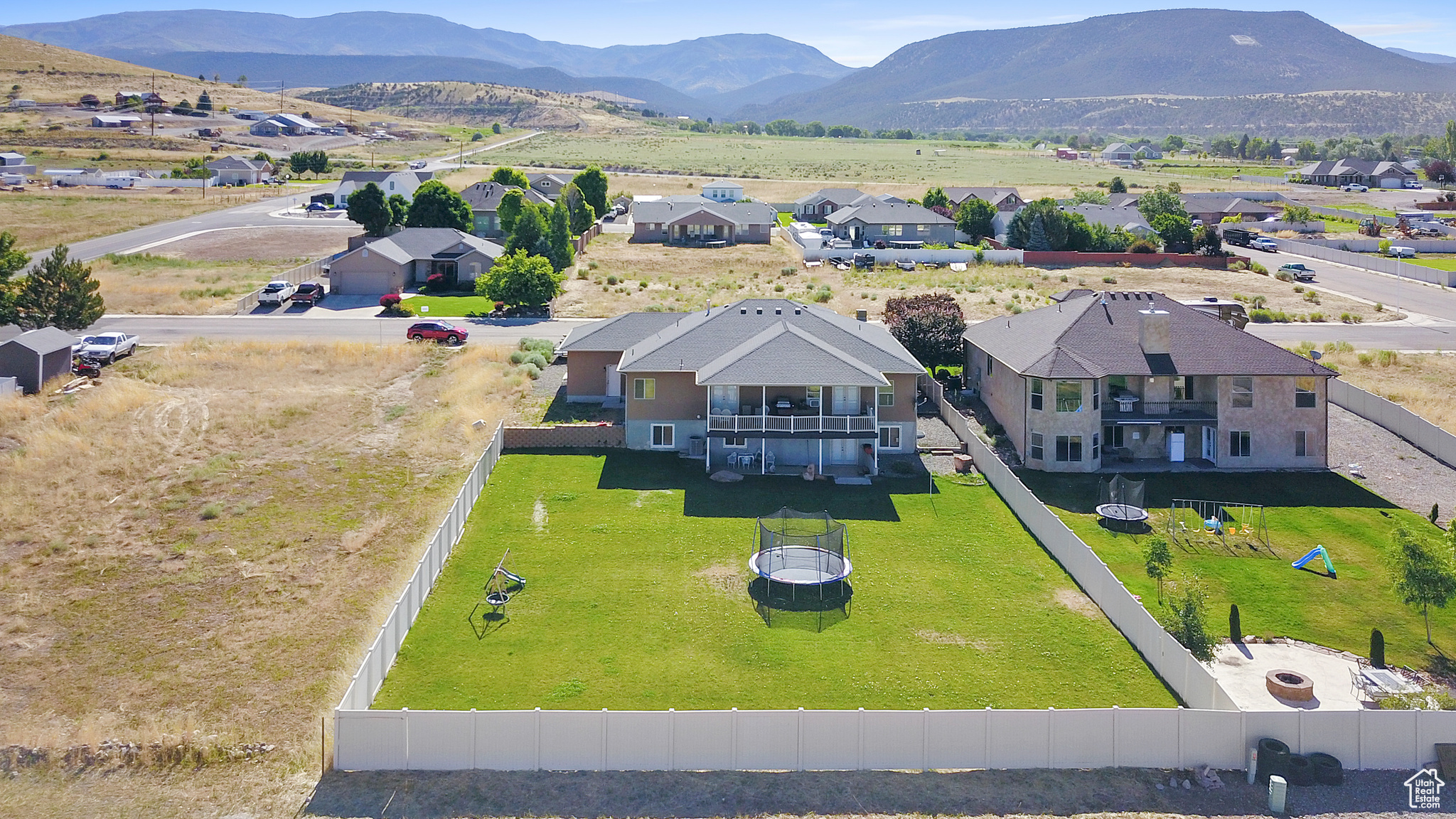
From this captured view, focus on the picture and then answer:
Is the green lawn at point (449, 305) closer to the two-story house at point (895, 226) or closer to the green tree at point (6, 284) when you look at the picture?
the green tree at point (6, 284)

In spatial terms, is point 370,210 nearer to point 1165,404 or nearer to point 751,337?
point 751,337

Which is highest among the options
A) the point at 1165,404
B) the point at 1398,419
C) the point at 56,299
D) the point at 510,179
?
the point at 510,179

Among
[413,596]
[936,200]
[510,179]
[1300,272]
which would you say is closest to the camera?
[413,596]

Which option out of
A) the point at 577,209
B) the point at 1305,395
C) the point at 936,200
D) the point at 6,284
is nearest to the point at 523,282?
the point at 6,284

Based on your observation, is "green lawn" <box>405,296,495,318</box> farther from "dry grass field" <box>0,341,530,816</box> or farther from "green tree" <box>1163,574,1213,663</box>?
"green tree" <box>1163,574,1213,663</box>

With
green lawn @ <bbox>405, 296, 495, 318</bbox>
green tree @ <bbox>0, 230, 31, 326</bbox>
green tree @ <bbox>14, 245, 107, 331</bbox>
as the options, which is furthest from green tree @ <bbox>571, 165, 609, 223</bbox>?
green tree @ <bbox>0, 230, 31, 326</bbox>

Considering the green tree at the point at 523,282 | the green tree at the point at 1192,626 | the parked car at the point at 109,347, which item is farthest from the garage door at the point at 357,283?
the green tree at the point at 1192,626

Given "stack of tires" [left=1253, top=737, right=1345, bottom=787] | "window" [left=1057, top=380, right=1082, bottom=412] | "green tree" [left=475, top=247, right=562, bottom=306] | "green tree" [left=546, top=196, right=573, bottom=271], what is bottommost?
"stack of tires" [left=1253, top=737, right=1345, bottom=787]
